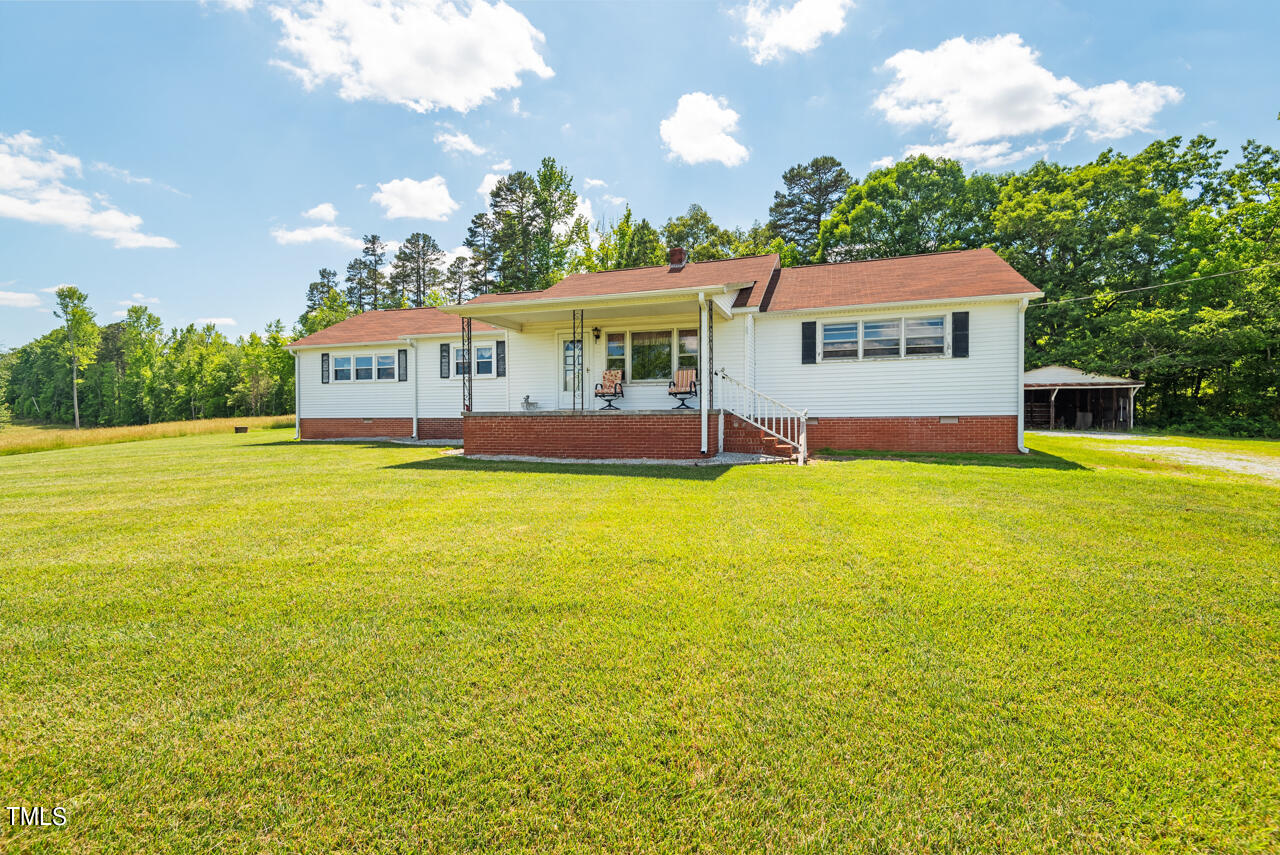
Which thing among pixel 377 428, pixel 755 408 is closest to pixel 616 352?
pixel 755 408

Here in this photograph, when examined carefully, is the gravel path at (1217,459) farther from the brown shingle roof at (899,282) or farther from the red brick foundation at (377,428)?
the red brick foundation at (377,428)

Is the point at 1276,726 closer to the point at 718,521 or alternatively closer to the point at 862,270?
the point at 718,521

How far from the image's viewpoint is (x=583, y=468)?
8766 mm

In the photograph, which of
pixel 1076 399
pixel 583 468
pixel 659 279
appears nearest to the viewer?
pixel 583 468

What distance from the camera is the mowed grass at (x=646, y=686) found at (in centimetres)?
151

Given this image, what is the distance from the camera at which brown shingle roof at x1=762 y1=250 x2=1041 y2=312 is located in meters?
11.0

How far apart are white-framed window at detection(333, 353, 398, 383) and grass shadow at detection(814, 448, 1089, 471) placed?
14373mm

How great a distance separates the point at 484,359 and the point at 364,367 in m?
5.03

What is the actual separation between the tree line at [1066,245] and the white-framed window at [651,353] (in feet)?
55.1

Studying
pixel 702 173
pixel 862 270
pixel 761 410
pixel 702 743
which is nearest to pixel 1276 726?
pixel 702 743

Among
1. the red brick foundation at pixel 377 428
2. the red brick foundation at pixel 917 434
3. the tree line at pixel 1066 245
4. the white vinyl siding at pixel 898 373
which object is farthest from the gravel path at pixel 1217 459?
the red brick foundation at pixel 377 428

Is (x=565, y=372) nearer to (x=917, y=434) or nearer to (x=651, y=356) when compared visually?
(x=651, y=356)

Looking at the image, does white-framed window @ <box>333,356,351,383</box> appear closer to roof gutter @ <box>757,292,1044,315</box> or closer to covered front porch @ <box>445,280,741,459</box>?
covered front porch @ <box>445,280,741,459</box>

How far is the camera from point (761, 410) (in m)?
11.7
